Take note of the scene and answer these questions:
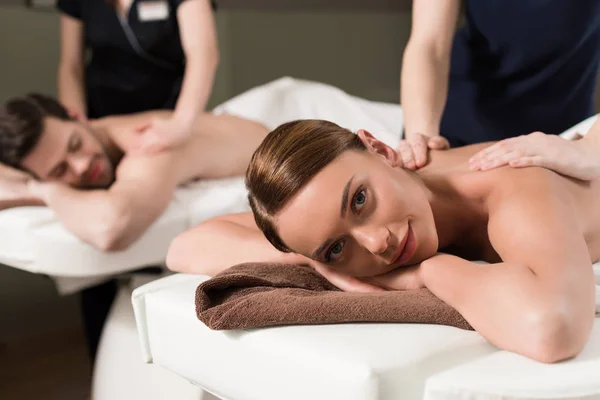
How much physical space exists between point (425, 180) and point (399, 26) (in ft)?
7.22

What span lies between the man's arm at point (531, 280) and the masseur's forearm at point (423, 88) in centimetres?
44

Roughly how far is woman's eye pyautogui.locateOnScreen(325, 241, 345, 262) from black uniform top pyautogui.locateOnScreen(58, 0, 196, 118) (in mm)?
1372

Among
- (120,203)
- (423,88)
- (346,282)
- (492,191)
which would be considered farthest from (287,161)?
(120,203)

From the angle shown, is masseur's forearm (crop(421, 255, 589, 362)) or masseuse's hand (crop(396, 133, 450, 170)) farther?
masseuse's hand (crop(396, 133, 450, 170))

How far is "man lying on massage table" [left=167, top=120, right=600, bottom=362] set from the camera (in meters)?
0.71

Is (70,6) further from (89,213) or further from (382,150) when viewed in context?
(382,150)

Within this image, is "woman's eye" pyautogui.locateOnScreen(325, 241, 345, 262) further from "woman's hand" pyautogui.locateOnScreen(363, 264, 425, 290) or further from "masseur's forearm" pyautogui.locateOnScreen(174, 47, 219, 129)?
"masseur's forearm" pyautogui.locateOnScreen(174, 47, 219, 129)

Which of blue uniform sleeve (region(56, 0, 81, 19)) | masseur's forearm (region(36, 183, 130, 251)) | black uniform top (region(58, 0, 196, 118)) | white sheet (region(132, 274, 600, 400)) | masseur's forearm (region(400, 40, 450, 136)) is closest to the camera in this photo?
white sheet (region(132, 274, 600, 400))

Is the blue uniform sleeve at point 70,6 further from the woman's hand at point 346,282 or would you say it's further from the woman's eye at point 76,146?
the woman's hand at point 346,282

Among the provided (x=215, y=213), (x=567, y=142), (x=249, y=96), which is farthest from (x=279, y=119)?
(x=567, y=142)

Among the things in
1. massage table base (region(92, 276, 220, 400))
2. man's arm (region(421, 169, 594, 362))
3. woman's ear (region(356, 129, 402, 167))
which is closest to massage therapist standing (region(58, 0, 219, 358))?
massage table base (region(92, 276, 220, 400))

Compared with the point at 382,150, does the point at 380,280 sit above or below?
below

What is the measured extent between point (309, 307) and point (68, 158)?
1.13 metres

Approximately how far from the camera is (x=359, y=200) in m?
0.85
